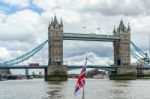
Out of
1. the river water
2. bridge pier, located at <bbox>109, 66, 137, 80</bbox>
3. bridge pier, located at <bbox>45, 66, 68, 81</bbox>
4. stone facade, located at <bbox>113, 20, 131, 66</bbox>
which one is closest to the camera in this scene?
the river water

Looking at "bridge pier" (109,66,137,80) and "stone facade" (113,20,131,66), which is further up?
"stone facade" (113,20,131,66)

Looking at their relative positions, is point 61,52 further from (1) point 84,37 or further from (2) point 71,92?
(2) point 71,92

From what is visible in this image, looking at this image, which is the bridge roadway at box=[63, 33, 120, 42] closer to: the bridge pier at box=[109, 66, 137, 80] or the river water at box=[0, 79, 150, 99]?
the bridge pier at box=[109, 66, 137, 80]

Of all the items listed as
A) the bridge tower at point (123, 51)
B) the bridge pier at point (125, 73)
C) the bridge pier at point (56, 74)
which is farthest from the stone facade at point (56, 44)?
the bridge tower at point (123, 51)

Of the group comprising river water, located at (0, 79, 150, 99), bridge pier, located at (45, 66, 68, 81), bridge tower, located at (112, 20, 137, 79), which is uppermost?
bridge tower, located at (112, 20, 137, 79)

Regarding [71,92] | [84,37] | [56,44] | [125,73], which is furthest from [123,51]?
[71,92]

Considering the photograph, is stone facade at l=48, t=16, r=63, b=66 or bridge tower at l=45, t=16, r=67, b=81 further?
stone facade at l=48, t=16, r=63, b=66

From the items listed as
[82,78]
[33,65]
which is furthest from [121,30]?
[82,78]

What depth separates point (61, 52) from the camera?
14425 cm

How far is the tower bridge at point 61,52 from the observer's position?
13700 cm

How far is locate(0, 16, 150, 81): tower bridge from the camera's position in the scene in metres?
137

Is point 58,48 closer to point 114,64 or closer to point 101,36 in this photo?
point 101,36

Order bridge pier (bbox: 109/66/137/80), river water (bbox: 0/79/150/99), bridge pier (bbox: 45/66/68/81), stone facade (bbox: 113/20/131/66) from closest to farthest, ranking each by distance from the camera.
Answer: river water (bbox: 0/79/150/99) < bridge pier (bbox: 45/66/68/81) < bridge pier (bbox: 109/66/137/80) < stone facade (bbox: 113/20/131/66)

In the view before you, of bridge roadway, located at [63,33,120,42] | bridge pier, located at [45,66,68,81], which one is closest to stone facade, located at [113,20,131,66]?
bridge roadway, located at [63,33,120,42]
